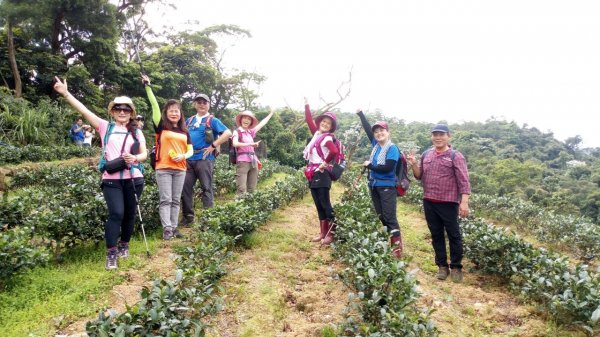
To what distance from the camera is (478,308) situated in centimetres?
396

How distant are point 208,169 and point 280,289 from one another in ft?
7.70

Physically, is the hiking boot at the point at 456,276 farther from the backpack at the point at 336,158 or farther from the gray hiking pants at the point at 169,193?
the gray hiking pants at the point at 169,193

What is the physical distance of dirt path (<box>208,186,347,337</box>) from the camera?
3.30 metres

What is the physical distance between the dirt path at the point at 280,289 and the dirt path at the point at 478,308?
0.98 metres

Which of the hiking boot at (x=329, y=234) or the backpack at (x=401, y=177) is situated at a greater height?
the backpack at (x=401, y=177)

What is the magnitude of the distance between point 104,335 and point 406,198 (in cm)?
1171

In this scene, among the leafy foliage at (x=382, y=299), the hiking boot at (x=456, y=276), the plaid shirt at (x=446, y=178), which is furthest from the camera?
the hiking boot at (x=456, y=276)

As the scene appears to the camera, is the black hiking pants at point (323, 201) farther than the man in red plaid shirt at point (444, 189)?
Yes

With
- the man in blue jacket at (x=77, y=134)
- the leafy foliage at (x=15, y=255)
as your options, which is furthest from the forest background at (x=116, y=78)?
the leafy foliage at (x=15, y=255)

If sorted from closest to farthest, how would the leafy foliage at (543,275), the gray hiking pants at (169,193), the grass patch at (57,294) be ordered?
the grass patch at (57,294), the leafy foliage at (543,275), the gray hiking pants at (169,193)

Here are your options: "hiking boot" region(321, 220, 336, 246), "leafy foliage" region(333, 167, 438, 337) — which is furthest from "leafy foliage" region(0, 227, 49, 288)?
"hiking boot" region(321, 220, 336, 246)

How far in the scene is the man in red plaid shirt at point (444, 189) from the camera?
173 inches

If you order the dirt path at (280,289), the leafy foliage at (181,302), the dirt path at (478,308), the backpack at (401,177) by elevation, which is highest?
the backpack at (401,177)

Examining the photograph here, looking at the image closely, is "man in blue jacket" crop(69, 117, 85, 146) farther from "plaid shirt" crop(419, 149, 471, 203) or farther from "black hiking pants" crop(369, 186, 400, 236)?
"plaid shirt" crop(419, 149, 471, 203)
